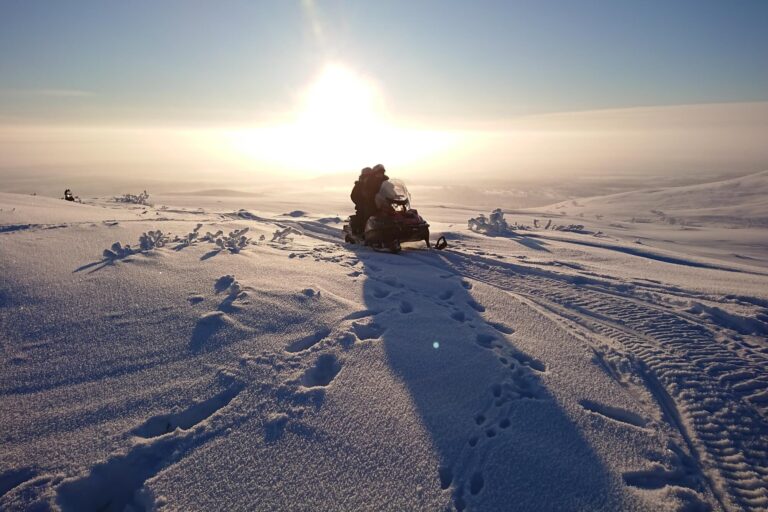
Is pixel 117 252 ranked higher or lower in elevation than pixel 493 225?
lower

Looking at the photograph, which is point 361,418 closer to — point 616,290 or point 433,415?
point 433,415

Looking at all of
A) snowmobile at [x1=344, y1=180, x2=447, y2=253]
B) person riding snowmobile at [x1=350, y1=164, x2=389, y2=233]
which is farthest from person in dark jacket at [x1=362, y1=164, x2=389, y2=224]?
snowmobile at [x1=344, y1=180, x2=447, y2=253]

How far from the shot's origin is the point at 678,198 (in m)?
28.5

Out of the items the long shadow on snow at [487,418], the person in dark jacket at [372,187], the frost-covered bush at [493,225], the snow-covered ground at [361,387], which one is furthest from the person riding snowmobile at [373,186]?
the long shadow on snow at [487,418]

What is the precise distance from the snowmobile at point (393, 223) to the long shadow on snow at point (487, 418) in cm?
349

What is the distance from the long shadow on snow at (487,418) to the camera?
2.88 metres

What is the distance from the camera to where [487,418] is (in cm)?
360

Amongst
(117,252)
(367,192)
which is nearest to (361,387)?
(117,252)

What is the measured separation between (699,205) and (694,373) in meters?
27.7

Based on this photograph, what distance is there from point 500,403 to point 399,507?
1452 millimetres

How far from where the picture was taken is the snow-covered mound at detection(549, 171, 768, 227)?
21.1m

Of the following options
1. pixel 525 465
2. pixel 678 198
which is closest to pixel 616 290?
pixel 525 465

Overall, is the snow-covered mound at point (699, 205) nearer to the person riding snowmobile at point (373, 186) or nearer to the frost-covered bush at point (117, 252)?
the person riding snowmobile at point (373, 186)

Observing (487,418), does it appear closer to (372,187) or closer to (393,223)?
(393,223)
